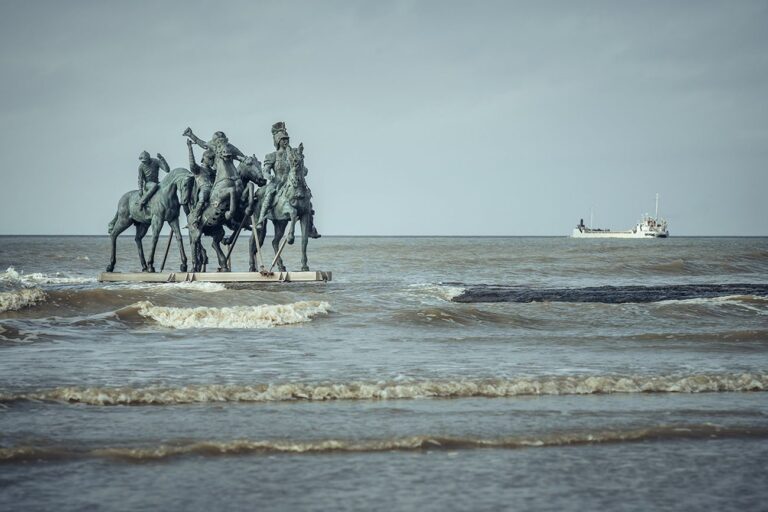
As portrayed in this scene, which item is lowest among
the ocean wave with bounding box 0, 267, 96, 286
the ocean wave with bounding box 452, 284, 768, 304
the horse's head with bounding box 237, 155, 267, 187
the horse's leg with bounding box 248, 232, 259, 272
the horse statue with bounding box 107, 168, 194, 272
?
the ocean wave with bounding box 0, 267, 96, 286

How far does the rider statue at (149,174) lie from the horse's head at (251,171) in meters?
2.40

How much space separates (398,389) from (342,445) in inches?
88.0

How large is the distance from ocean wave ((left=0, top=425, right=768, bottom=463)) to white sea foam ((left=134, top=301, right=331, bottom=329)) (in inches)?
359

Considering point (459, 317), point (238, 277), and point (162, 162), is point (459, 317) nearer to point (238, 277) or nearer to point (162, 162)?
point (238, 277)

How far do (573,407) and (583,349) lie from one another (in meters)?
4.55

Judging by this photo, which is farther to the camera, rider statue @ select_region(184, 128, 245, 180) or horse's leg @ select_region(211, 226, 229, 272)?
horse's leg @ select_region(211, 226, 229, 272)

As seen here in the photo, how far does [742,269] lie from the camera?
44.8 m

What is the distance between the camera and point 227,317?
16.5 meters

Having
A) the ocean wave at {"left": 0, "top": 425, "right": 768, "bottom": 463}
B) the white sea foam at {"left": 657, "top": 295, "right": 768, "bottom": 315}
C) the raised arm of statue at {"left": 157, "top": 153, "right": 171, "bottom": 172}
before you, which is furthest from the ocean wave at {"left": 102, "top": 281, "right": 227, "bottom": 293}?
the ocean wave at {"left": 0, "top": 425, "right": 768, "bottom": 463}

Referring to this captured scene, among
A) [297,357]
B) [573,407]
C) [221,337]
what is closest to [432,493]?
[573,407]

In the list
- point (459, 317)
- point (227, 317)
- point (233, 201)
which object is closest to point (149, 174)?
point (233, 201)

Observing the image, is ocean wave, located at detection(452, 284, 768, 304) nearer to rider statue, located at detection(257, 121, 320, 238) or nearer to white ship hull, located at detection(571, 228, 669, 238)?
rider statue, located at detection(257, 121, 320, 238)

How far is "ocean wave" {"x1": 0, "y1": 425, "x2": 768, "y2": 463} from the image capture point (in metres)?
6.63

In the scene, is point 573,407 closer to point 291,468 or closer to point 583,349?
point 291,468
